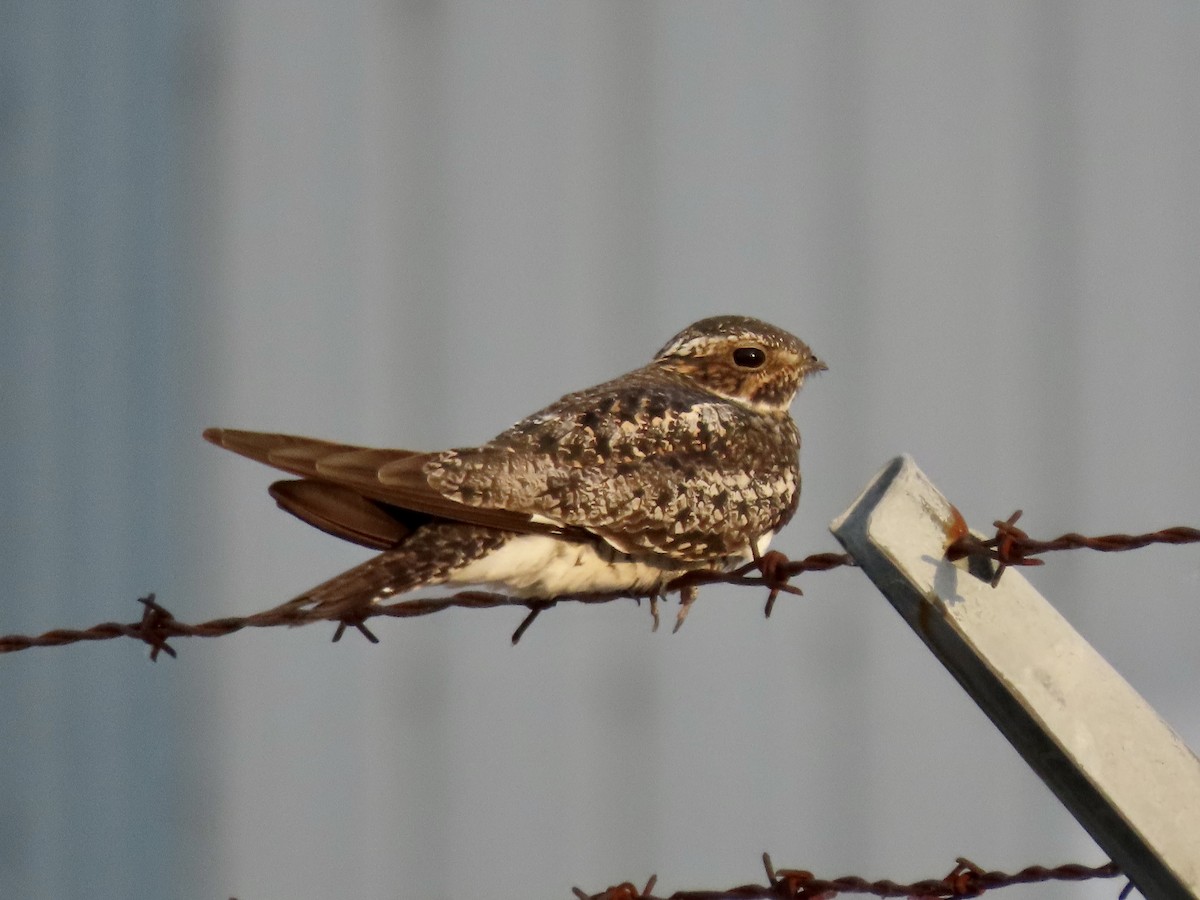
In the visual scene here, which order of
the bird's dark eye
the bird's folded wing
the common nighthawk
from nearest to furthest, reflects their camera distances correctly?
the bird's folded wing → the common nighthawk → the bird's dark eye

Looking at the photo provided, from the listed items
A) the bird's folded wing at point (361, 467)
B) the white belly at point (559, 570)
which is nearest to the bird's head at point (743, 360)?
the white belly at point (559, 570)

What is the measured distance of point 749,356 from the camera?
15.6ft

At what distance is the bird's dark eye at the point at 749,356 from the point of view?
15.6 feet

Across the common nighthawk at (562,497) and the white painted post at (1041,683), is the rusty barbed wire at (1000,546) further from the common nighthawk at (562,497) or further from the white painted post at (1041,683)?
the common nighthawk at (562,497)

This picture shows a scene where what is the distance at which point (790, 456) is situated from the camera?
4277 millimetres

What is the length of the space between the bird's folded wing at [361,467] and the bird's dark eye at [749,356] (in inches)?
58.7

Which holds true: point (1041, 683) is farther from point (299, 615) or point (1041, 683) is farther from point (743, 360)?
point (743, 360)

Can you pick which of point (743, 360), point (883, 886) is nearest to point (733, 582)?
point (883, 886)

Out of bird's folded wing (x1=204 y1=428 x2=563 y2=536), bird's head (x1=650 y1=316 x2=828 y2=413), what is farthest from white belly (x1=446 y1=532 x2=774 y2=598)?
bird's head (x1=650 y1=316 x2=828 y2=413)

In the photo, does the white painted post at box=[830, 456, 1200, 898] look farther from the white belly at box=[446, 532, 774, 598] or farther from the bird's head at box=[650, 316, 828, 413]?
the bird's head at box=[650, 316, 828, 413]

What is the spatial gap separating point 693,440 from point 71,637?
171 cm

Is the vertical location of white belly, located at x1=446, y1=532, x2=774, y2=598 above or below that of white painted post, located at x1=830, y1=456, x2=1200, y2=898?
above

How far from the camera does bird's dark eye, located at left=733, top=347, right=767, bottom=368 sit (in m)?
4.74

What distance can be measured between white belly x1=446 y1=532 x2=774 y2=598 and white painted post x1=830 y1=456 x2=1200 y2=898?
1.31 m
